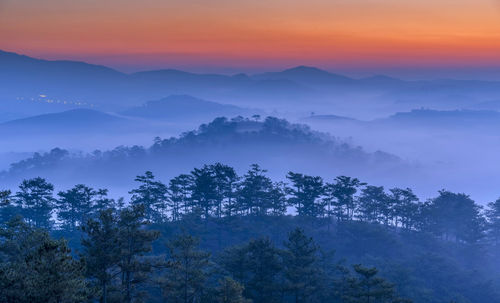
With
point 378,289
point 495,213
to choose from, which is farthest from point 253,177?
point 495,213

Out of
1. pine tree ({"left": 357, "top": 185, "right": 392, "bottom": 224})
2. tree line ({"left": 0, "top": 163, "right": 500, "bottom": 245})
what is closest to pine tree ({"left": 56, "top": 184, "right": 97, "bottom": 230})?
tree line ({"left": 0, "top": 163, "right": 500, "bottom": 245})

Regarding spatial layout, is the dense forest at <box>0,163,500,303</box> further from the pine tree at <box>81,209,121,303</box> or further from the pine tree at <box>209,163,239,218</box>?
the pine tree at <box>209,163,239,218</box>

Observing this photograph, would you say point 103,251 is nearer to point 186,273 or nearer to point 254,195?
point 186,273

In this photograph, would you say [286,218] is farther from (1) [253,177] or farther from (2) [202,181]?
(2) [202,181]

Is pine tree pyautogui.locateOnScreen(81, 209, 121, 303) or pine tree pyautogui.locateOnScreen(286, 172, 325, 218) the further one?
pine tree pyautogui.locateOnScreen(286, 172, 325, 218)

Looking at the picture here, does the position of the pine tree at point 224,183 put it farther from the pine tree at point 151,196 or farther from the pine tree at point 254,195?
the pine tree at point 151,196

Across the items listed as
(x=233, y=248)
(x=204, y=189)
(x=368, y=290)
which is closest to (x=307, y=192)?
(x=204, y=189)

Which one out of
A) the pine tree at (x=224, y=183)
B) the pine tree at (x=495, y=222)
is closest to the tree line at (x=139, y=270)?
the pine tree at (x=224, y=183)
